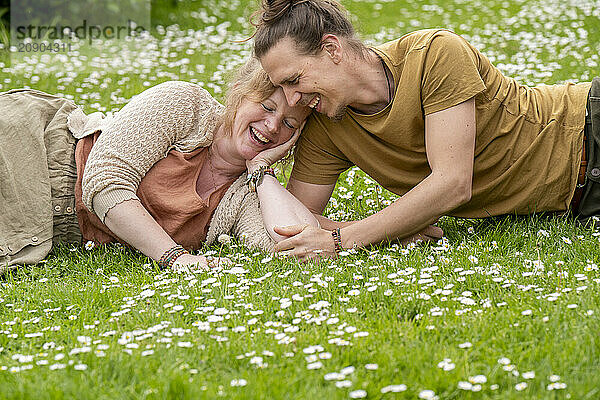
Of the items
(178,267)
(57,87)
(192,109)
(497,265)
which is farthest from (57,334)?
(57,87)

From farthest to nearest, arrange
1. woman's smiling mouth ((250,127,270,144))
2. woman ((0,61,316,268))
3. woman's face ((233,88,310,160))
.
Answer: woman's smiling mouth ((250,127,270,144)), woman's face ((233,88,310,160)), woman ((0,61,316,268))

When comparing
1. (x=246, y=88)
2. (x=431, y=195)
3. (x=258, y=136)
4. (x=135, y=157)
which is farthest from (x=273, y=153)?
(x=431, y=195)

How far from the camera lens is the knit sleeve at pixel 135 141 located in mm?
4168

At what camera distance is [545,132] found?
14.1ft

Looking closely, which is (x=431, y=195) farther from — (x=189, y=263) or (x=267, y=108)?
(x=189, y=263)

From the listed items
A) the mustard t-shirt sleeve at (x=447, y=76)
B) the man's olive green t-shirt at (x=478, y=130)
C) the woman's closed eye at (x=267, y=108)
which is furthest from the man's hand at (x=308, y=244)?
the mustard t-shirt sleeve at (x=447, y=76)

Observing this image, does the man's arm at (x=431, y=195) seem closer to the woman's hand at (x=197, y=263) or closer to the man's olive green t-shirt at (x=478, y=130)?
the man's olive green t-shirt at (x=478, y=130)

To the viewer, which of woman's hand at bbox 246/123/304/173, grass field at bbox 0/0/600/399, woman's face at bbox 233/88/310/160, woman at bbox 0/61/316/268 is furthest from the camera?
woman's hand at bbox 246/123/304/173

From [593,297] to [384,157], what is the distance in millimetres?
1519

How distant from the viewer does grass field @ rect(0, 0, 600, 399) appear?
8.81 feet

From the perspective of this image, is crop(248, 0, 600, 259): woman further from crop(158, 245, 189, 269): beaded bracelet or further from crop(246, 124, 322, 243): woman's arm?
crop(158, 245, 189, 269): beaded bracelet

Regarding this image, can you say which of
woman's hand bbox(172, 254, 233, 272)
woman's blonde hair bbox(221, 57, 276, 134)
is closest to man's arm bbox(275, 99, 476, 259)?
woman's hand bbox(172, 254, 233, 272)

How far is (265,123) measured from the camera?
14.4ft

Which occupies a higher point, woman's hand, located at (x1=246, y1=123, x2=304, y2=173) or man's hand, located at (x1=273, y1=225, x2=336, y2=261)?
woman's hand, located at (x1=246, y1=123, x2=304, y2=173)
